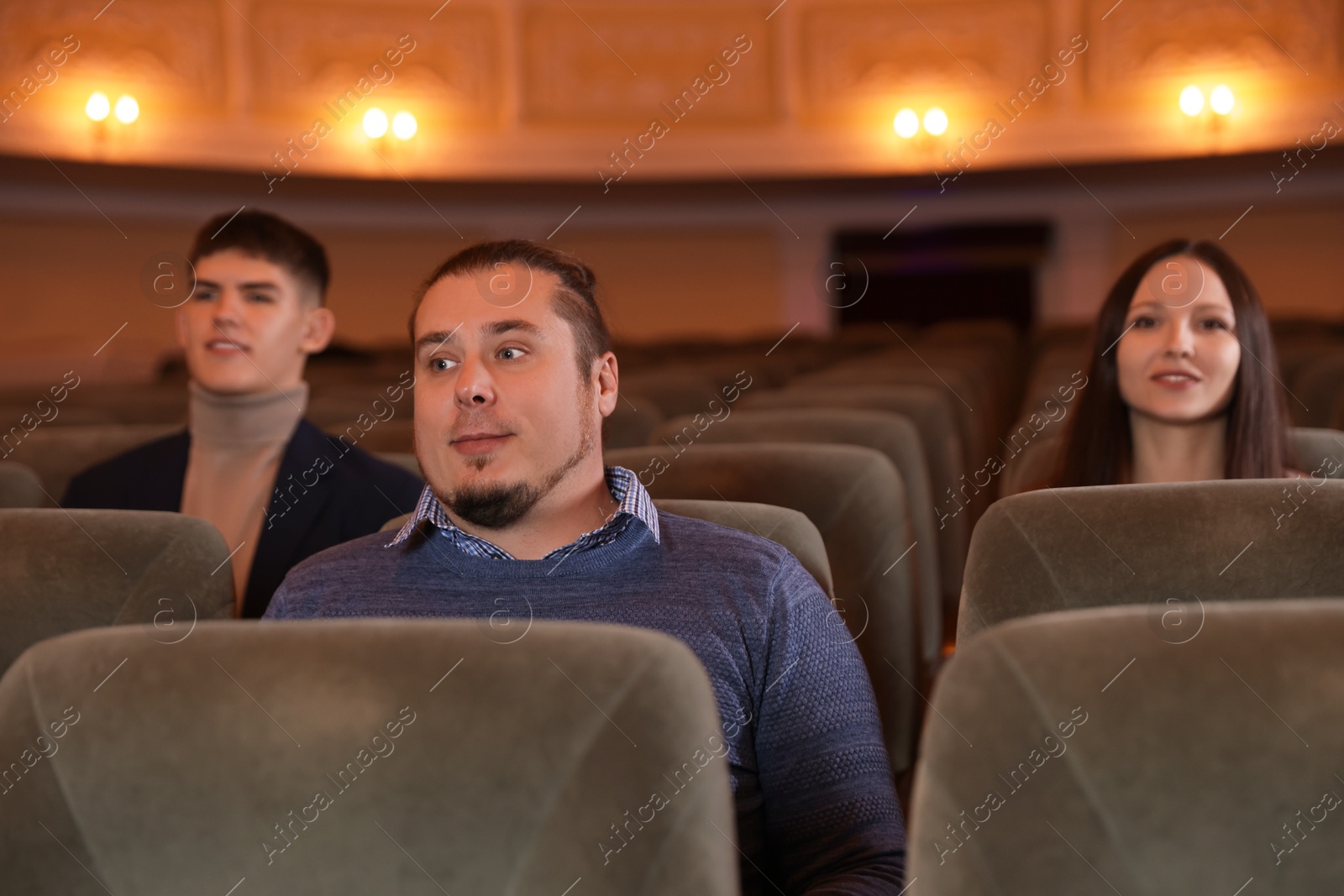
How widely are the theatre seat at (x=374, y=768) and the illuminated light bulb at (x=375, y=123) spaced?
26.1ft

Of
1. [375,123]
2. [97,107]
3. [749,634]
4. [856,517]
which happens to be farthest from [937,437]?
[375,123]

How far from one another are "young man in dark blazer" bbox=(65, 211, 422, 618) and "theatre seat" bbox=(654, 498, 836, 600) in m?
0.67

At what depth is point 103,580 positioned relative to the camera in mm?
1412

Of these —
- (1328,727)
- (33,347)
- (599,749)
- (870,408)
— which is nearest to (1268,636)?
(1328,727)

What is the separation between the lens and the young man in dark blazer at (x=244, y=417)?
212 centimetres

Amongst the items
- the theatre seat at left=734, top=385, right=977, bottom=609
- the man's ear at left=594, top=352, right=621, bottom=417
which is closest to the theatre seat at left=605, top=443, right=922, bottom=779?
the man's ear at left=594, top=352, right=621, bottom=417

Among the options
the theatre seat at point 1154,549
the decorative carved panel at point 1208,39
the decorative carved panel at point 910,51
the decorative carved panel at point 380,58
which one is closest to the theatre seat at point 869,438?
the theatre seat at point 1154,549

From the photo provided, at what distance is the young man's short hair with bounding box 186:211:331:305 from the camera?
2.29 m

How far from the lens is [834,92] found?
898 cm

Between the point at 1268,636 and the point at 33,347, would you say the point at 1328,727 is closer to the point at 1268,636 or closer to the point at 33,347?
the point at 1268,636

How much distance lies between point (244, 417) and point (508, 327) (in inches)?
40.8

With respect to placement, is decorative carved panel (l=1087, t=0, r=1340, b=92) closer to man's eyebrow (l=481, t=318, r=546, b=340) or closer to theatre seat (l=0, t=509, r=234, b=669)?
man's eyebrow (l=481, t=318, r=546, b=340)

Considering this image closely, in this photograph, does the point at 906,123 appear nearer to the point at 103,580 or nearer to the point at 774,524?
the point at 774,524

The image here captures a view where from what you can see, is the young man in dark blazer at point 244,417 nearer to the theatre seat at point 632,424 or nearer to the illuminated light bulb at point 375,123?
the theatre seat at point 632,424
